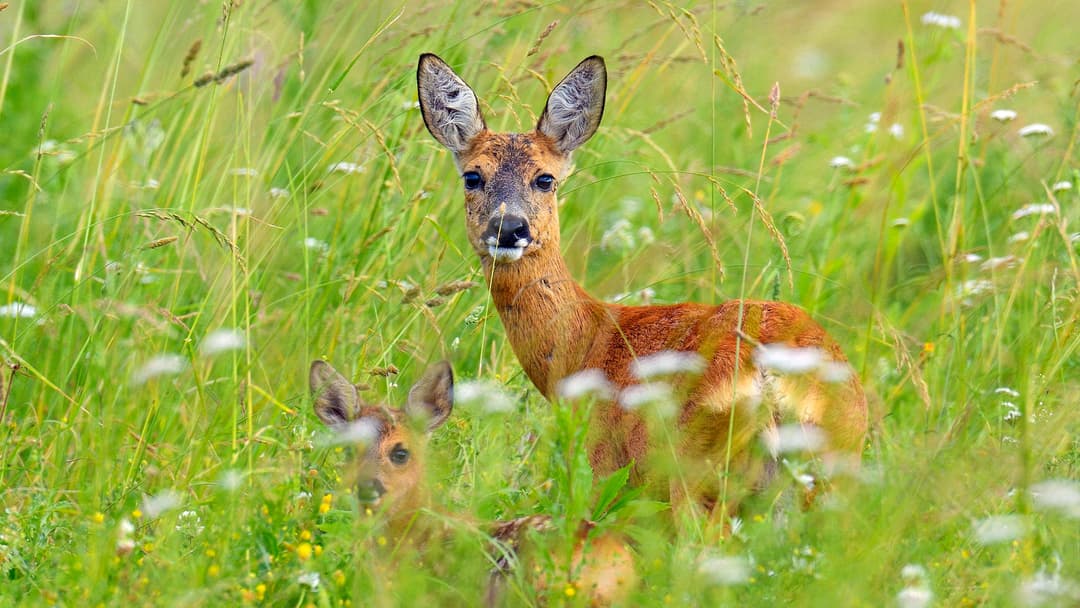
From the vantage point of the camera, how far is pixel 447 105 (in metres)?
5.23

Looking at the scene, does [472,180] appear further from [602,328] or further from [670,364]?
[670,364]

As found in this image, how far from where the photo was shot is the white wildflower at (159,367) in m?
4.21

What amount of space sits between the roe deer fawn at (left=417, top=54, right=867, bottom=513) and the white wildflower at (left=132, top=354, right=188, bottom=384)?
104cm

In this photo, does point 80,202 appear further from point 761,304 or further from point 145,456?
point 761,304

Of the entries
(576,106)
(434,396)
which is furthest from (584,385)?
(576,106)

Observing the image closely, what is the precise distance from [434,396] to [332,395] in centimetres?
28

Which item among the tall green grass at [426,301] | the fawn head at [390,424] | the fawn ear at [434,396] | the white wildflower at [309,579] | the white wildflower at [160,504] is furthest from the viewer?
the fawn ear at [434,396]

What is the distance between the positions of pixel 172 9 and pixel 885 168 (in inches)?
121

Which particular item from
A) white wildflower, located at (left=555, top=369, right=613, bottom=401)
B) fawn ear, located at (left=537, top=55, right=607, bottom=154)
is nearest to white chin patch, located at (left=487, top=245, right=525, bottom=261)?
white wildflower, located at (left=555, top=369, right=613, bottom=401)

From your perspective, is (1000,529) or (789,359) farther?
(789,359)

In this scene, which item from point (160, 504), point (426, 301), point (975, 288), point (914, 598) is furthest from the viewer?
point (975, 288)

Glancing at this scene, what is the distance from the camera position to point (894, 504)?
341 cm

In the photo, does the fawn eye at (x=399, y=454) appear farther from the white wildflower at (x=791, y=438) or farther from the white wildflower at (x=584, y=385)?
the white wildflower at (x=791, y=438)

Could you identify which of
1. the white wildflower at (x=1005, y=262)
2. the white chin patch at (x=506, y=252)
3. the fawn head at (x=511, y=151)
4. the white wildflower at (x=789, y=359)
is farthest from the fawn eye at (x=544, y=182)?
the white wildflower at (x=1005, y=262)
